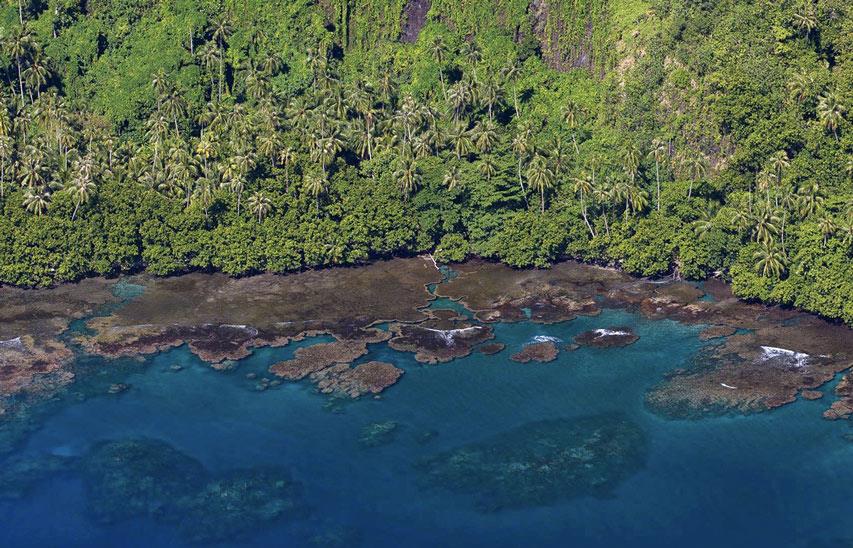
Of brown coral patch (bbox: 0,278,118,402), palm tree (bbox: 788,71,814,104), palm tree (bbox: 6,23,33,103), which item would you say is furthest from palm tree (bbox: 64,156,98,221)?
palm tree (bbox: 788,71,814,104)

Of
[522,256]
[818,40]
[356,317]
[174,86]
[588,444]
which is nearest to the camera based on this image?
[588,444]

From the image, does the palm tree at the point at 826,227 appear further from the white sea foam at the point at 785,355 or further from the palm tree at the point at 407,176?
the palm tree at the point at 407,176

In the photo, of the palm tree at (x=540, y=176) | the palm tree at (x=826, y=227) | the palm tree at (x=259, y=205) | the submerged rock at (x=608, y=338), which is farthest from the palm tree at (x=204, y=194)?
the palm tree at (x=826, y=227)

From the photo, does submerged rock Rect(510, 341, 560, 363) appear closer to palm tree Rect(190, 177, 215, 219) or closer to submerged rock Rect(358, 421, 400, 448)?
submerged rock Rect(358, 421, 400, 448)

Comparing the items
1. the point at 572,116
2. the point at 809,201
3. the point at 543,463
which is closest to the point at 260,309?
the point at 543,463

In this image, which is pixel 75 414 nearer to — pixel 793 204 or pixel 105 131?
pixel 105 131

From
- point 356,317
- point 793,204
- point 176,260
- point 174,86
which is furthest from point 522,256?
point 174,86
